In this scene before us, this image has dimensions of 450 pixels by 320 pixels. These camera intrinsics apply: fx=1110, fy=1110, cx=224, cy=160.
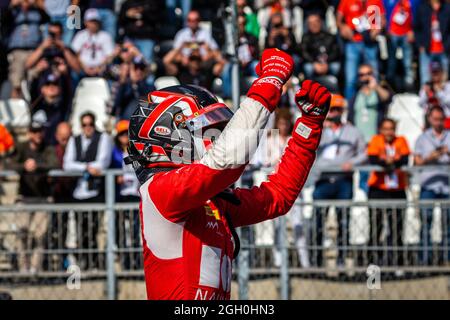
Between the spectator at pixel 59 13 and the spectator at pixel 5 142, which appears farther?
the spectator at pixel 59 13

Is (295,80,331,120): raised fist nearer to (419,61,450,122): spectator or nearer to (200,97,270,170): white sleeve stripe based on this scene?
(200,97,270,170): white sleeve stripe

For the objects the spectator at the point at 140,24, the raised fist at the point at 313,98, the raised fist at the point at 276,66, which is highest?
the spectator at the point at 140,24

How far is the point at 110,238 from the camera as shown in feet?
38.6

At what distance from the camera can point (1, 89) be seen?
50.7 feet

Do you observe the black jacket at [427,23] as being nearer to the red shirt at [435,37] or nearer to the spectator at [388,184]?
the red shirt at [435,37]

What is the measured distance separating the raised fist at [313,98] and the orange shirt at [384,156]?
6.67 metres

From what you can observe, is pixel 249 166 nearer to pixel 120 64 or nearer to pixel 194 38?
pixel 120 64

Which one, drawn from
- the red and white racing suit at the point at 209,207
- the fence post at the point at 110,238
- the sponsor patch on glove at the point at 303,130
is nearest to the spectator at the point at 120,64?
the fence post at the point at 110,238

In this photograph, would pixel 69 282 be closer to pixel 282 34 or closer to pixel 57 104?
pixel 57 104

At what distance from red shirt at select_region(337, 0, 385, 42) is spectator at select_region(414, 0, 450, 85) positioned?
2.74ft

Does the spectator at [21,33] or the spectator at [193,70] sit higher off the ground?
the spectator at [21,33]

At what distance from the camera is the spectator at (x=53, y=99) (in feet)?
46.9

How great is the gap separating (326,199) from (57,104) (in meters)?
4.10

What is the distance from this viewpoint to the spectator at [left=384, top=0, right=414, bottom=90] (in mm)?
15180
